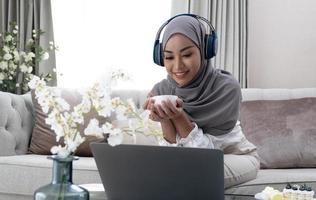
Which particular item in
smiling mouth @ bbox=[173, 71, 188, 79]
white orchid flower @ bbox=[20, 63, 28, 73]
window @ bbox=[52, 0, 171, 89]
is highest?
window @ bbox=[52, 0, 171, 89]

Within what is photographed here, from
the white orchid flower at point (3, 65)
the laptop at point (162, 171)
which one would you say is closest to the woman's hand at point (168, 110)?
the laptop at point (162, 171)

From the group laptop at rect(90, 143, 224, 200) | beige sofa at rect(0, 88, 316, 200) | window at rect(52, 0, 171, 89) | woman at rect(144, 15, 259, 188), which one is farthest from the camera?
window at rect(52, 0, 171, 89)

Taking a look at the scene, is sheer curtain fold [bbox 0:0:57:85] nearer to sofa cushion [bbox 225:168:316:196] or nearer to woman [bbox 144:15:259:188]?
woman [bbox 144:15:259:188]

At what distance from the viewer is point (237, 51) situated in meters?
3.12

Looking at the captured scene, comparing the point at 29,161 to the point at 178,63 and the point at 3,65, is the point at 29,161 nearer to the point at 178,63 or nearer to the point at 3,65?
the point at 178,63

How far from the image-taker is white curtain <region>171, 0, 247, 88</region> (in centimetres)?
312

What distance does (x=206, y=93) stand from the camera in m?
1.80

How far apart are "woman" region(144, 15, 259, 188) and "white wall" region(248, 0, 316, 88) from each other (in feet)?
4.52

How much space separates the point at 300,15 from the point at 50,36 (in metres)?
1.74

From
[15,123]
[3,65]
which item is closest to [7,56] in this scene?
[3,65]

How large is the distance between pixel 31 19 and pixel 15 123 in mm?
1269

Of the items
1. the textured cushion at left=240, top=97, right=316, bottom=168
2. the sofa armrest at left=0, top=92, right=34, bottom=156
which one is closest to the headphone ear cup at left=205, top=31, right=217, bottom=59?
the textured cushion at left=240, top=97, right=316, bottom=168

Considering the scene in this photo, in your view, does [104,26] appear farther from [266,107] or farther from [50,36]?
[266,107]

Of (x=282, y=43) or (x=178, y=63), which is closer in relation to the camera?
(x=178, y=63)
